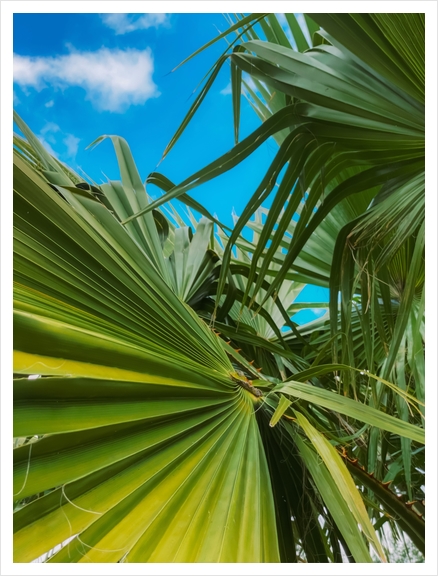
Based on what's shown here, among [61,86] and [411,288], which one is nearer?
[411,288]

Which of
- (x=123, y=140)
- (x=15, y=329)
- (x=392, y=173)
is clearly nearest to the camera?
(x=15, y=329)

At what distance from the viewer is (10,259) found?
0.55 m

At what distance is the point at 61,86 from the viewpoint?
3.25ft

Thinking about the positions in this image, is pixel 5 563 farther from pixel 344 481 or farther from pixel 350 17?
pixel 350 17

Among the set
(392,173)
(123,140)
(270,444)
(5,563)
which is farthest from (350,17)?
(5,563)

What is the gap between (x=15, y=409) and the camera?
0.41 m

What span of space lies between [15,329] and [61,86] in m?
0.78

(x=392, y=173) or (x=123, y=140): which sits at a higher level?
(x=123, y=140)

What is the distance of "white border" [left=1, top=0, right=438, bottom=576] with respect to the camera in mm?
434

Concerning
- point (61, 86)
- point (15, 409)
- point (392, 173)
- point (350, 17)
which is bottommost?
point (15, 409)

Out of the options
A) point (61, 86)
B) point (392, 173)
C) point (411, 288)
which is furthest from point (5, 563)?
point (61, 86)

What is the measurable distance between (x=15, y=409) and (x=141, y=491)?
0.51ft

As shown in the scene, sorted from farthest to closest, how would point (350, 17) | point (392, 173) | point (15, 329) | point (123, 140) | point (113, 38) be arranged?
point (123, 140), point (113, 38), point (392, 173), point (350, 17), point (15, 329)

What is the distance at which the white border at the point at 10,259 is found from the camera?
0.43 m
